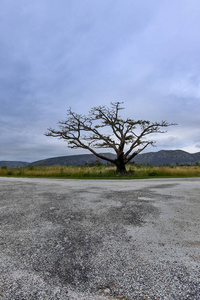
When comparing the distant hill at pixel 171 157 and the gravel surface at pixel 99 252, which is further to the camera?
the distant hill at pixel 171 157

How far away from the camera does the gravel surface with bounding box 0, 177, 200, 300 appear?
186 centimetres

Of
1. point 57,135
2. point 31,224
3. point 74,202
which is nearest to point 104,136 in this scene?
point 57,135

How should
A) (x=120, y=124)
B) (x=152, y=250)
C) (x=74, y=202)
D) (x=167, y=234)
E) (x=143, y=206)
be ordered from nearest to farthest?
(x=152, y=250)
(x=167, y=234)
(x=143, y=206)
(x=74, y=202)
(x=120, y=124)

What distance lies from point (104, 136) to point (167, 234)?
53.0 ft

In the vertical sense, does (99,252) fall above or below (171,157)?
below

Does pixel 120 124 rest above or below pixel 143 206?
above

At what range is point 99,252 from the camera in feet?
8.36

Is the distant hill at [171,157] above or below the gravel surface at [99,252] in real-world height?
above

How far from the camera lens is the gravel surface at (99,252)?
1.86 metres

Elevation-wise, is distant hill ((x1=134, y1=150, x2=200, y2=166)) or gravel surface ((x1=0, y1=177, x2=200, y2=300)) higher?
distant hill ((x1=134, y1=150, x2=200, y2=166))

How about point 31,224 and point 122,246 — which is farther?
point 31,224

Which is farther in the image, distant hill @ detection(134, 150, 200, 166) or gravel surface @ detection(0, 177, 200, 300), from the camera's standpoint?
distant hill @ detection(134, 150, 200, 166)

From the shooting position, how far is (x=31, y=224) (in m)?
3.55

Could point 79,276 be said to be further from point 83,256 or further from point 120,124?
point 120,124
